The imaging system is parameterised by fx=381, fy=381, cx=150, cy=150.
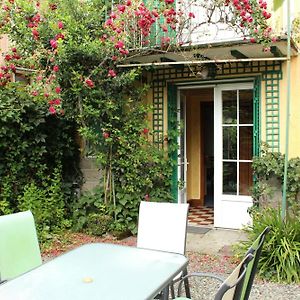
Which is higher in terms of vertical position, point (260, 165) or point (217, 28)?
point (217, 28)

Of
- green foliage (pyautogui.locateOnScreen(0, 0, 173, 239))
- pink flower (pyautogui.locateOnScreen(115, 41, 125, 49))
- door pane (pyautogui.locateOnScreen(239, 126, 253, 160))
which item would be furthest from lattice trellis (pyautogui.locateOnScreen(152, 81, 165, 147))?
pink flower (pyautogui.locateOnScreen(115, 41, 125, 49))

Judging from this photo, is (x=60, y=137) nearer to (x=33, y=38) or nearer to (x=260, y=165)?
(x=33, y=38)

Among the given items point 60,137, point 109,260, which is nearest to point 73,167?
point 60,137

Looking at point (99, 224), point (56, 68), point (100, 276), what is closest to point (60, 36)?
point (56, 68)

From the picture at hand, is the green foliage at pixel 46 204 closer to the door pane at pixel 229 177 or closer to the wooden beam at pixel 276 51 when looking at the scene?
the door pane at pixel 229 177

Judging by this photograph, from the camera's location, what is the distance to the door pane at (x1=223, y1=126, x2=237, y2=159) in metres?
6.47

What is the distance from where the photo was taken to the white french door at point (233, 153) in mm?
6391

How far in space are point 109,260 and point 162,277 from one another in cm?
53

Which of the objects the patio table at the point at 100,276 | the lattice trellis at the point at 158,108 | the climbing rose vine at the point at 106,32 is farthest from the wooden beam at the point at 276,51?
the patio table at the point at 100,276

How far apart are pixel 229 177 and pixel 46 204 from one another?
3103 mm

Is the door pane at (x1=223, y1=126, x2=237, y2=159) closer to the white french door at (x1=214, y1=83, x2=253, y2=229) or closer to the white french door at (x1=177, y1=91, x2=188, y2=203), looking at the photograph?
the white french door at (x1=214, y1=83, x2=253, y2=229)

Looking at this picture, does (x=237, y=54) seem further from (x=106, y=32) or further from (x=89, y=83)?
(x=89, y=83)

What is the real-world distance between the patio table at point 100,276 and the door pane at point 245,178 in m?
3.71

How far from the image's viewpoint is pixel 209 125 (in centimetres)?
919
